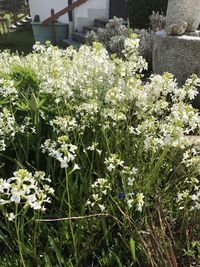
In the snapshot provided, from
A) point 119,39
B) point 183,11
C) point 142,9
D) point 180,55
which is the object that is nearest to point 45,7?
point 142,9

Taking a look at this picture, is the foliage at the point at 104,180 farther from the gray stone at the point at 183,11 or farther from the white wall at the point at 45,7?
the white wall at the point at 45,7

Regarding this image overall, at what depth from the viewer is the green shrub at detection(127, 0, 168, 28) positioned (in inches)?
285

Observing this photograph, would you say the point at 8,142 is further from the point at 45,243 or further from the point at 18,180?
the point at 18,180

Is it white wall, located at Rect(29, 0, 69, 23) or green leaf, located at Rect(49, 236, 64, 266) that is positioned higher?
green leaf, located at Rect(49, 236, 64, 266)

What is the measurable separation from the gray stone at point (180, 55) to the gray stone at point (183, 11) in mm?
395

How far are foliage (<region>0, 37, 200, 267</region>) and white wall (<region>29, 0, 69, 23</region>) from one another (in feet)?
32.7

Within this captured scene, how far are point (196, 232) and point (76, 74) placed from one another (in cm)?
148

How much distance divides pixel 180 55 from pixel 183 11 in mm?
691

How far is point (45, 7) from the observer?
13062 millimetres

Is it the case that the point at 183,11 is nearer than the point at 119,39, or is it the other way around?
the point at 183,11

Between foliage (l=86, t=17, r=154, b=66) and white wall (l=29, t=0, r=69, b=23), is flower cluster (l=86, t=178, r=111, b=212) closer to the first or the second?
foliage (l=86, t=17, r=154, b=66)

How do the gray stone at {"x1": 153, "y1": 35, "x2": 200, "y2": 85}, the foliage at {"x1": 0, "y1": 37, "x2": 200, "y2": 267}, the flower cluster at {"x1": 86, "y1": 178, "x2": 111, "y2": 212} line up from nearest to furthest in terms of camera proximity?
the flower cluster at {"x1": 86, "y1": 178, "x2": 111, "y2": 212} → the foliage at {"x1": 0, "y1": 37, "x2": 200, "y2": 267} → the gray stone at {"x1": 153, "y1": 35, "x2": 200, "y2": 85}

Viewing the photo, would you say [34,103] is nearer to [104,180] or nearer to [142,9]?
[104,180]

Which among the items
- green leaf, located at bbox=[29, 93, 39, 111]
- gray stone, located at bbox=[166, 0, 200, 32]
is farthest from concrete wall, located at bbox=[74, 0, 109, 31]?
green leaf, located at bbox=[29, 93, 39, 111]
